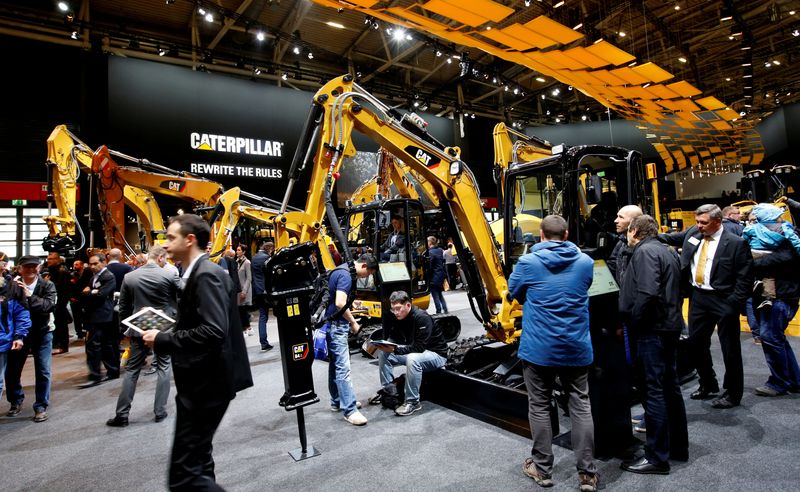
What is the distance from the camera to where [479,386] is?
4219 mm

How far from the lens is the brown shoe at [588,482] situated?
2.85 m

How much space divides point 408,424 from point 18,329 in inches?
164

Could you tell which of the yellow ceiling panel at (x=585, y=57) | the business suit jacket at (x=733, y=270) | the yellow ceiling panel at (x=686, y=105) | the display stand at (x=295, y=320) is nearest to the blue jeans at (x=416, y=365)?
the display stand at (x=295, y=320)

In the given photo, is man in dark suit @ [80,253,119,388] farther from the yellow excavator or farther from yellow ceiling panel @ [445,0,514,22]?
yellow ceiling panel @ [445,0,514,22]

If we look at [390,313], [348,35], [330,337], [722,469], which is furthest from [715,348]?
[348,35]

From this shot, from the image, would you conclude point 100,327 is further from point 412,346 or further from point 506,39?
point 506,39

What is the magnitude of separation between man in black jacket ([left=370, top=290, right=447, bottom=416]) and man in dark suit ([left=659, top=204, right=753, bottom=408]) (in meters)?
2.37

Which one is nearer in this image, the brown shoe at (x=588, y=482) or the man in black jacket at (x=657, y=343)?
the brown shoe at (x=588, y=482)

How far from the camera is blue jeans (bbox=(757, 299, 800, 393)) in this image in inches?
171

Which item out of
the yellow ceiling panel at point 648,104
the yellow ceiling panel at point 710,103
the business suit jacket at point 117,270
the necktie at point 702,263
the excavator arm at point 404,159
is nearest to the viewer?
the necktie at point 702,263

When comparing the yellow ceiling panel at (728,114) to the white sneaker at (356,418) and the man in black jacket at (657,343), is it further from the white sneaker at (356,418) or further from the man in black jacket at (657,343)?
the white sneaker at (356,418)

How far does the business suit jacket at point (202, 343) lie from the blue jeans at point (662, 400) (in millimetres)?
2766

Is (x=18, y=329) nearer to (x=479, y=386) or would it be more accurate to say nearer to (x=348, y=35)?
(x=479, y=386)

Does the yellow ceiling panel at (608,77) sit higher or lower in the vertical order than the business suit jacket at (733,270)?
higher
